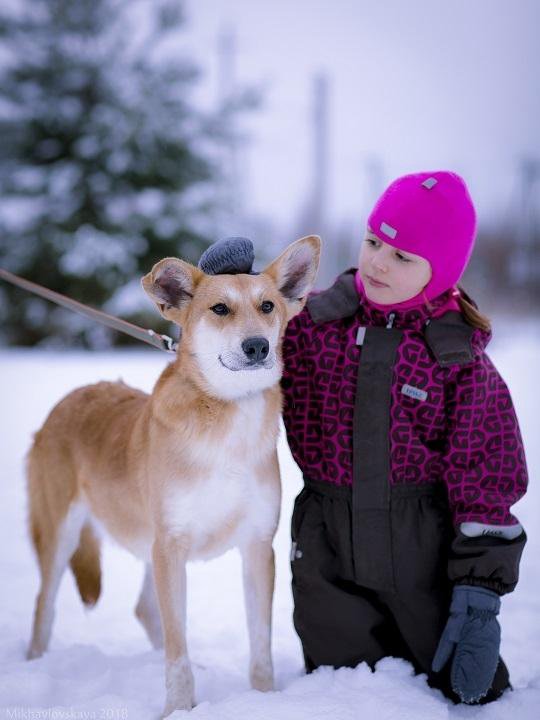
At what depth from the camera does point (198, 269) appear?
2316 millimetres

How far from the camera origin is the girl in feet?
7.06

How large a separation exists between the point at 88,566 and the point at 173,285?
1.29 metres

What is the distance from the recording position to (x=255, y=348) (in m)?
2.06

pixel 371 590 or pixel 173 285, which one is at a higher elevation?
pixel 173 285

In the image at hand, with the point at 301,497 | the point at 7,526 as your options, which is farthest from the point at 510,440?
the point at 7,526

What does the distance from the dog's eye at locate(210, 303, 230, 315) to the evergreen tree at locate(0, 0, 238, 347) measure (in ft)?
29.8

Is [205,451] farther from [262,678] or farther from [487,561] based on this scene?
[487,561]

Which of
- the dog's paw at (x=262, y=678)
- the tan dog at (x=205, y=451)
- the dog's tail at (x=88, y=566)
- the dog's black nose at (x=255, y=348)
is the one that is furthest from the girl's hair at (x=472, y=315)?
the dog's tail at (x=88, y=566)

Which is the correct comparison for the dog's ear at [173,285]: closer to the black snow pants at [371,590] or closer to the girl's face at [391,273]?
the girl's face at [391,273]

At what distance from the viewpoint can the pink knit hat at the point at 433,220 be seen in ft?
7.25

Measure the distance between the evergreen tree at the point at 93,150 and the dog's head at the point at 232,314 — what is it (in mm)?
8971

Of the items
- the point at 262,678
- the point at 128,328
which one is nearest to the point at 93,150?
the point at 128,328

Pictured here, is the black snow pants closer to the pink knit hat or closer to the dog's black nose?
the dog's black nose

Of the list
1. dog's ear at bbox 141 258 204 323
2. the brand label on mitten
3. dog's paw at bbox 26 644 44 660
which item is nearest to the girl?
the brand label on mitten
